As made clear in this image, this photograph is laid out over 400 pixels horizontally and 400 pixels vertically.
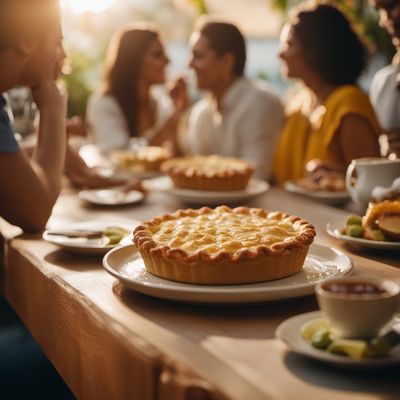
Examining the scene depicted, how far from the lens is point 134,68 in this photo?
4.39m

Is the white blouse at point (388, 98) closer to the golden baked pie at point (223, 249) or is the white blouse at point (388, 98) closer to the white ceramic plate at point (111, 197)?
the white ceramic plate at point (111, 197)

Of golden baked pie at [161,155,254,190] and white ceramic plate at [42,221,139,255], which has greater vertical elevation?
white ceramic plate at [42,221,139,255]

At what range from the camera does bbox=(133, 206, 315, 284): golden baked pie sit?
3.87ft

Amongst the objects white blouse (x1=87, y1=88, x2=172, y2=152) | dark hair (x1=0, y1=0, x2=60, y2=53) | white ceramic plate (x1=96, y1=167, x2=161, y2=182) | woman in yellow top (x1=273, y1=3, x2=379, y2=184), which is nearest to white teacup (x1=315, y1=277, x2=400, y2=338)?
dark hair (x1=0, y1=0, x2=60, y2=53)

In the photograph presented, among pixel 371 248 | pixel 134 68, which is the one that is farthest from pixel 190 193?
pixel 134 68

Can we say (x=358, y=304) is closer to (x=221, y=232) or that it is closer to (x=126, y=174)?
(x=221, y=232)

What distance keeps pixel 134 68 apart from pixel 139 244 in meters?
3.25

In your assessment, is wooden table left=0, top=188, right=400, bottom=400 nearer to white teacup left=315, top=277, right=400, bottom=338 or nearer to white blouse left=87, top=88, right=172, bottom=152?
white teacup left=315, top=277, right=400, bottom=338

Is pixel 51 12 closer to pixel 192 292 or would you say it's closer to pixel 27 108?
pixel 27 108

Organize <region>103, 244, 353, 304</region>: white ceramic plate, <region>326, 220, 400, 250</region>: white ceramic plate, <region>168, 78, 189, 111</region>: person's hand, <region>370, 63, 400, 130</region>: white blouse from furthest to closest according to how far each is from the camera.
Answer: <region>168, 78, 189, 111</region>: person's hand
<region>370, 63, 400, 130</region>: white blouse
<region>326, 220, 400, 250</region>: white ceramic plate
<region>103, 244, 353, 304</region>: white ceramic plate

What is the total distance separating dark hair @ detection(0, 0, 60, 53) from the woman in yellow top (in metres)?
1.51

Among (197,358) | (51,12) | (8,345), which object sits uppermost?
(51,12)

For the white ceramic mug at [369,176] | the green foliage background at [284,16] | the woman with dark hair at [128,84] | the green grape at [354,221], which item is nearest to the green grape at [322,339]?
the green grape at [354,221]

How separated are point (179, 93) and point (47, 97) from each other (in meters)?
2.11
